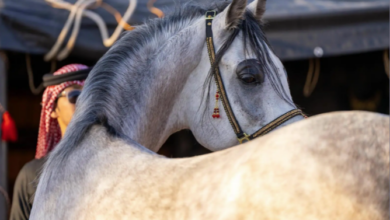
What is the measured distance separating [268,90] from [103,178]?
2.42 ft

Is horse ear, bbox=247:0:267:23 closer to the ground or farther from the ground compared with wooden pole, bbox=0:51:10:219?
farther from the ground

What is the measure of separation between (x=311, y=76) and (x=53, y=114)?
6.74 ft

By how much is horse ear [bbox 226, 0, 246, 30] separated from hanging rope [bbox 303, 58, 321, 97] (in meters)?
2.03

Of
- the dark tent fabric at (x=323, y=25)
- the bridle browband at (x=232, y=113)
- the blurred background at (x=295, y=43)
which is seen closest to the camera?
the bridle browband at (x=232, y=113)

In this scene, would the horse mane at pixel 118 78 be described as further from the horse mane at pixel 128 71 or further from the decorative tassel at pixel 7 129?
the decorative tassel at pixel 7 129

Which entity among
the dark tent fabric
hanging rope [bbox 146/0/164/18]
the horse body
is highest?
the horse body

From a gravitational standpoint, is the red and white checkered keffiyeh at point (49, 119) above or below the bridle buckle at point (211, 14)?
below

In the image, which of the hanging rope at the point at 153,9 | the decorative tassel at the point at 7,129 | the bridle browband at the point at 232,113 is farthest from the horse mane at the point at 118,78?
the decorative tassel at the point at 7,129

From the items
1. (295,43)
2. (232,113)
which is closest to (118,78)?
(232,113)

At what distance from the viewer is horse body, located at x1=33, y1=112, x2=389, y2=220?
2.66ft

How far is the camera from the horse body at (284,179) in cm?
81

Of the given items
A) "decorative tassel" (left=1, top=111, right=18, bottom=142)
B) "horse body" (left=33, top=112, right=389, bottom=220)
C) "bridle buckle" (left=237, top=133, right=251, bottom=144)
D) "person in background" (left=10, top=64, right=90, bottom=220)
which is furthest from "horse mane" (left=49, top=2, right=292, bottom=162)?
"decorative tassel" (left=1, top=111, right=18, bottom=142)

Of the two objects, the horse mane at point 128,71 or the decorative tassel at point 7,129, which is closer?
the horse mane at point 128,71

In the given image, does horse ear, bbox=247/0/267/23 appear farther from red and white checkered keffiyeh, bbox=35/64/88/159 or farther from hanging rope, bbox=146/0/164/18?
hanging rope, bbox=146/0/164/18
